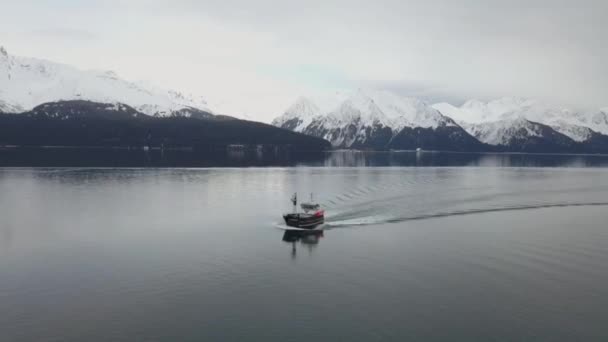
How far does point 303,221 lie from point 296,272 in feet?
81.4

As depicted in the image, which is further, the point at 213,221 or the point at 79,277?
the point at 213,221

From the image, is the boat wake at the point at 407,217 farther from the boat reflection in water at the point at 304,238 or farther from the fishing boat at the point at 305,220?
the boat reflection in water at the point at 304,238

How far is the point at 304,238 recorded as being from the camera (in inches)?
2997

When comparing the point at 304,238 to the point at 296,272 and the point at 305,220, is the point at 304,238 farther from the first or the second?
the point at 296,272

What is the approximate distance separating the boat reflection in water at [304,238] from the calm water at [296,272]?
0.51 m

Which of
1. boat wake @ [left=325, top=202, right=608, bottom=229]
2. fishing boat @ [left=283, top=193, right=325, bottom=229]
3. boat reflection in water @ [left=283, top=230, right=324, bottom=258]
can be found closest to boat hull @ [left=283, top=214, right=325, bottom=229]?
fishing boat @ [left=283, top=193, right=325, bottom=229]

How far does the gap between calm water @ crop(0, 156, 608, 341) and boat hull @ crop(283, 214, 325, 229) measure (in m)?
3.24

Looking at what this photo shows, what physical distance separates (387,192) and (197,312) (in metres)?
95.0

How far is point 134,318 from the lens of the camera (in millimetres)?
42156

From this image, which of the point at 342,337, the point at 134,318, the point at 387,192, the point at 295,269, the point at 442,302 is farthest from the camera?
the point at 387,192

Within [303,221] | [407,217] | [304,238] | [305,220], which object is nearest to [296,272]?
[304,238]

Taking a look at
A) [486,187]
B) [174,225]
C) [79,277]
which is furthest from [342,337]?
[486,187]

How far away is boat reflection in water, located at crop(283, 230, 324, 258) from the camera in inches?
2803

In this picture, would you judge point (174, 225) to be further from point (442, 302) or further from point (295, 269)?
point (442, 302)
